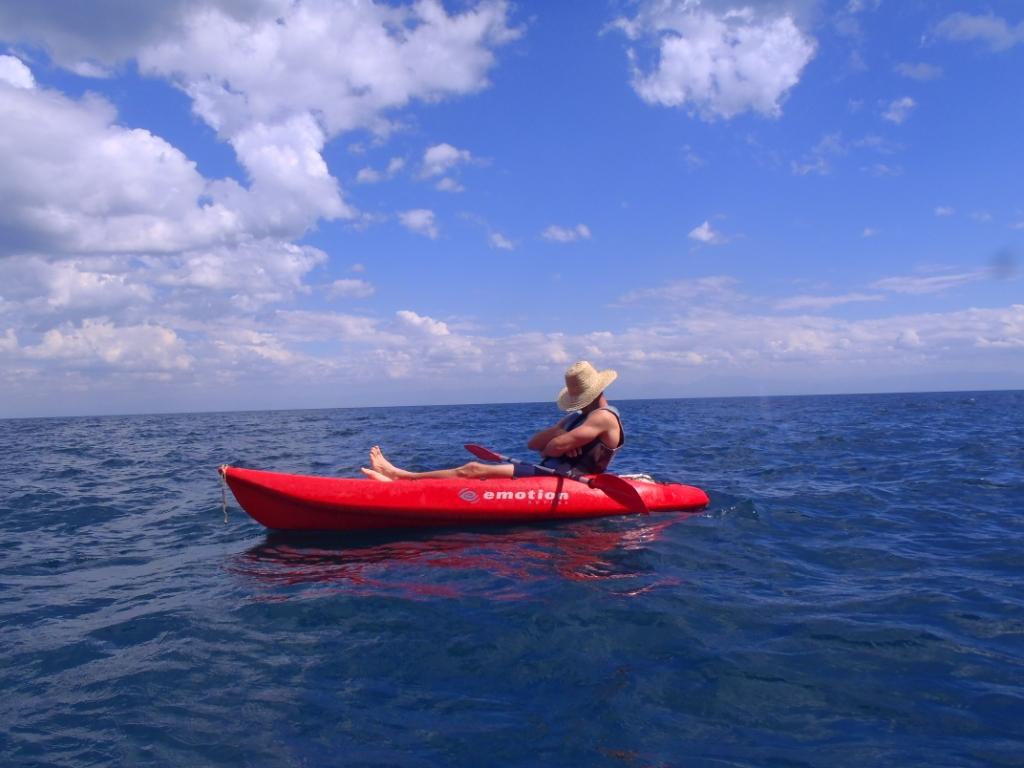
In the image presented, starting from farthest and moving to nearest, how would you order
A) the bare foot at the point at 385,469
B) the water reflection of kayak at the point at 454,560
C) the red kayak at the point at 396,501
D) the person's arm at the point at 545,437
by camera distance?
the person's arm at the point at 545,437 → the bare foot at the point at 385,469 → the red kayak at the point at 396,501 → the water reflection of kayak at the point at 454,560

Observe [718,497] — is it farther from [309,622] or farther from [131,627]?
[131,627]

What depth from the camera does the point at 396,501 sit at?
23.3 ft

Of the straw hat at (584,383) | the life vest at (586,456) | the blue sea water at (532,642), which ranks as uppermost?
the straw hat at (584,383)

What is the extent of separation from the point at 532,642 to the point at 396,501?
3285mm

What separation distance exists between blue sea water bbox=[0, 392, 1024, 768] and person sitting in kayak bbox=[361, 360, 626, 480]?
725mm

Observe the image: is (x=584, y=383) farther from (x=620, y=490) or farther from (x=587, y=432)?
(x=620, y=490)

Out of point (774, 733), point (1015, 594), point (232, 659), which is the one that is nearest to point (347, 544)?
point (232, 659)

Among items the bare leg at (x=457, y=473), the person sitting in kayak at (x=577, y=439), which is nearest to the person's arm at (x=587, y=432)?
the person sitting in kayak at (x=577, y=439)

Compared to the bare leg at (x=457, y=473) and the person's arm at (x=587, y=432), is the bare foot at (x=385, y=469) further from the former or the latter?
the person's arm at (x=587, y=432)

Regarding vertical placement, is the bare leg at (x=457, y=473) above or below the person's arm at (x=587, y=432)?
below

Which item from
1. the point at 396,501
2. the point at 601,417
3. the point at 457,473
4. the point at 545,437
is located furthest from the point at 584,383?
the point at 396,501

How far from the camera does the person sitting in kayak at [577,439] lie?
7.57 meters

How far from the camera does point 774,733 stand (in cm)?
313

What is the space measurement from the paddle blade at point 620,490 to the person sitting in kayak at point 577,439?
324 millimetres
